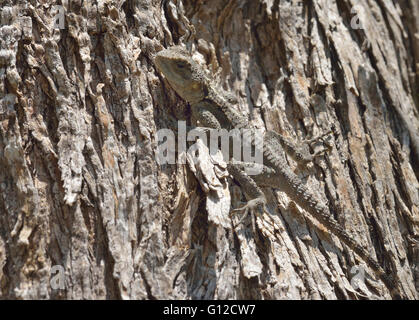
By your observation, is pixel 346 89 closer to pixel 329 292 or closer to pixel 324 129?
pixel 324 129

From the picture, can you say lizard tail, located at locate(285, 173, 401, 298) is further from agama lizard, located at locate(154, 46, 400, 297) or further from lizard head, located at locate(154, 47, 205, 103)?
lizard head, located at locate(154, 47, 205, 103)

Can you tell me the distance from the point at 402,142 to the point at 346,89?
878 millimetres

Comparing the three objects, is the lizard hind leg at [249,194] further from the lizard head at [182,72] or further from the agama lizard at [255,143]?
the lizard head at [182,72]

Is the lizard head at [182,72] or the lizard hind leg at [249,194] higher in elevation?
the lizard head at [182,72]

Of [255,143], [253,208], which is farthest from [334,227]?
[255,143]

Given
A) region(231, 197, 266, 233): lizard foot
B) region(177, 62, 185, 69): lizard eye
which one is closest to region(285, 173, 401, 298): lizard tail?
region(231, 197, 266, 233): lizard foot

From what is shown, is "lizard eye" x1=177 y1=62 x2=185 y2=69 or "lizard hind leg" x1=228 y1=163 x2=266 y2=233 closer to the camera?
"lizard hind leg" x1=228 y1=163 x2=266 y2=233

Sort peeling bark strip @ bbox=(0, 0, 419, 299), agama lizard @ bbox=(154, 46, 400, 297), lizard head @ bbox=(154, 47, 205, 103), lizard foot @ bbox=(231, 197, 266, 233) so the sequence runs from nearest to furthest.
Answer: peeling bark strip @ bbox=(0, 0, 419, 299), lizard foot @ bbox=(231, 197, 266, 233), agama lizard @ bbox=(154, 46, 400, 297), lizard head @ bbox=(154, 47, 205, 103)

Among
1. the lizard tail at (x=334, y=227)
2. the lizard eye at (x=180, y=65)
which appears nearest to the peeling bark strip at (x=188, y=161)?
the lizard tail at (x=334, y=227)

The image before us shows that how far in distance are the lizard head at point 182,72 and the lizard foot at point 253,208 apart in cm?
131

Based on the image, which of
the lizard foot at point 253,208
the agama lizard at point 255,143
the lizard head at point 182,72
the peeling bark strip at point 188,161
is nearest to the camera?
the peeling bark strip at point 188,161

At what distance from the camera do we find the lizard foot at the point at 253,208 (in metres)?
3.83

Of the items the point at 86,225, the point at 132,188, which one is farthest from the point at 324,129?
the point at 86,225

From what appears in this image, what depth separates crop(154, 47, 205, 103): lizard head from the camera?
4.16 metres
